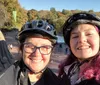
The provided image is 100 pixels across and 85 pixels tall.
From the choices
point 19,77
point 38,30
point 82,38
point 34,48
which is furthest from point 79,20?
point 19,77

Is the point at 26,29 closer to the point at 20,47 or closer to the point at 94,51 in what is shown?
the point at 20,47

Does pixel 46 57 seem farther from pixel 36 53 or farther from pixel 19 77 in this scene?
pixel 19 77

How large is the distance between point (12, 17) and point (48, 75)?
29999 mm

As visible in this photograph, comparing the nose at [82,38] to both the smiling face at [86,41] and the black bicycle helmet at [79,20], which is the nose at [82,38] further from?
the black bicycle helmet at [79,20]

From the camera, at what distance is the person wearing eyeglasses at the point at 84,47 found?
2143 mm

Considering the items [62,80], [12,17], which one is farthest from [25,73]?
[12,17]

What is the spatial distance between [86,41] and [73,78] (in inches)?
14.2

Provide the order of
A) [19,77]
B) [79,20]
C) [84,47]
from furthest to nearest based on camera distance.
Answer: [79,20], [84,47], [19,77]

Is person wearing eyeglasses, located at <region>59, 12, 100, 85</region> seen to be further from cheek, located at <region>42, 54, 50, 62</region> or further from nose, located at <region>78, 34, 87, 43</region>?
cheek, located at <region>42, 54, 50, 62</region>

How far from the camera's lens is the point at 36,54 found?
7.47 ft

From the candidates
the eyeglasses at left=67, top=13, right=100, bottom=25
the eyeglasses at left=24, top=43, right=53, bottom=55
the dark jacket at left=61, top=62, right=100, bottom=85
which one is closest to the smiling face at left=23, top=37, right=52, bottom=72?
the eyeglasses at left=24, top=43, right=53, bottom=55

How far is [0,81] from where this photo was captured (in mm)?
1938

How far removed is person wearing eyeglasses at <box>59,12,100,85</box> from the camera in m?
2.14

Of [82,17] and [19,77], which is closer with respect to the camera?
[19,77]
